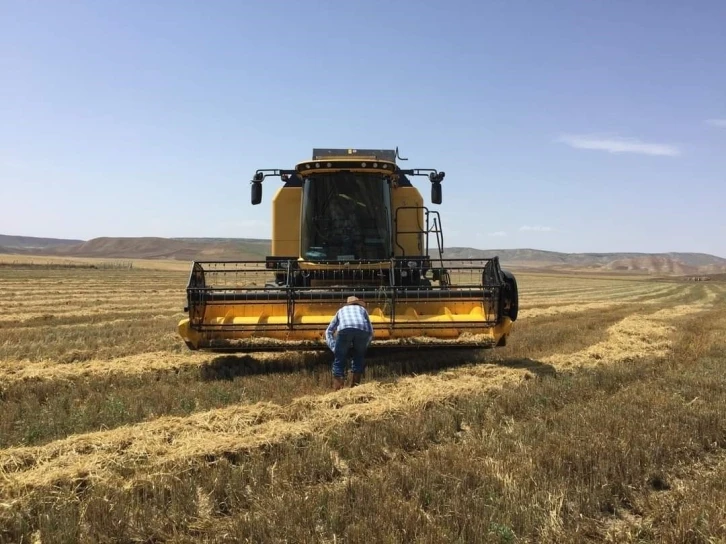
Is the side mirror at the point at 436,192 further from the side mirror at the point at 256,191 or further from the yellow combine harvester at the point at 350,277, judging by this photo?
the side mirror at the point at 256,191

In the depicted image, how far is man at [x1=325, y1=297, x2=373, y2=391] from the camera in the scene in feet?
22.5

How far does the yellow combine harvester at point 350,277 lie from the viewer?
785 centimetres

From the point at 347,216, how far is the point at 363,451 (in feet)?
17.9

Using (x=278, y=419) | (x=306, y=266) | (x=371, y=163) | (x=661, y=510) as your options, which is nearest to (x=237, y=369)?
(x=306, y=266)

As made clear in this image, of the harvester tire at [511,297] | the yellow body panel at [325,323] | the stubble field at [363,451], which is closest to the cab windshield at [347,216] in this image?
the yellow body panel at [325,323]

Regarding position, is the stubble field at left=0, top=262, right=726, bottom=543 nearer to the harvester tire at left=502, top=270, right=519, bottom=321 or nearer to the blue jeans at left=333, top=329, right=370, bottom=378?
the blue jeans at left=333, top=329, right=370, bottom=378

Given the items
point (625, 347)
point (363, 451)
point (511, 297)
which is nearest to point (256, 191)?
point (511, 297)

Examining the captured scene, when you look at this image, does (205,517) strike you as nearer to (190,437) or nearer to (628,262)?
(190,437)

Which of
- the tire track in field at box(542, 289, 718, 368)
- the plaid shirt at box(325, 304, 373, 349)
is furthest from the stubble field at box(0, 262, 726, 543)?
the plaid shirt at box(325, 304, 373, 349)

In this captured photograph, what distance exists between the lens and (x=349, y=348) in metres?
7.05

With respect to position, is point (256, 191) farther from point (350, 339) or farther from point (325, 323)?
point (350, 339)

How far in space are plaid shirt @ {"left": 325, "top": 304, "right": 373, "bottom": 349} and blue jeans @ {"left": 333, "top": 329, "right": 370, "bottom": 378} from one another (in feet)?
0.20

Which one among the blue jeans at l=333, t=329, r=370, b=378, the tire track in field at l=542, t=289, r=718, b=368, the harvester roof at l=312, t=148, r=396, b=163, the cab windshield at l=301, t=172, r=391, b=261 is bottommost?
the tire track in field at l=542, t=289, r=718, b=368

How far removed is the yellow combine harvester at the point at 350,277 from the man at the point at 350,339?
81cm
